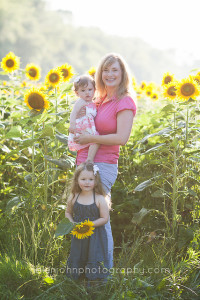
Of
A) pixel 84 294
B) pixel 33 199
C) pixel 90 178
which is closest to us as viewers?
pixel 84 294

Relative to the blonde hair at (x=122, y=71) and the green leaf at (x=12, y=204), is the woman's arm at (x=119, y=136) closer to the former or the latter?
the blonde hair at (x=122, y=71)

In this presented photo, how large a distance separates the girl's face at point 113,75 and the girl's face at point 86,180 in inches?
25.5

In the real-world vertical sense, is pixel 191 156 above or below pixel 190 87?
below

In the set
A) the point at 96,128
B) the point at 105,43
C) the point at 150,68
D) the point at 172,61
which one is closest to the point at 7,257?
the point at 96,128

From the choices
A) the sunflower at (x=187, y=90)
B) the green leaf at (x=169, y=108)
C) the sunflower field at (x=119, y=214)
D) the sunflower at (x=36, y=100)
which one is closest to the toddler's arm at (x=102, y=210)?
the sunflower field at (x=119, y=214)

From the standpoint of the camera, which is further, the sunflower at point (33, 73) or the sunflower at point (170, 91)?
the sunflower at point (33, 73)

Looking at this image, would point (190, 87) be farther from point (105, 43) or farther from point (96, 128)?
point (105, 43)

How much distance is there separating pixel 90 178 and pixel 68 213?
318mm

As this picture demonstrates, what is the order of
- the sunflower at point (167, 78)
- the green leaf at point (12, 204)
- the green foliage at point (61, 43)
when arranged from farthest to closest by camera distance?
the green foliage at point (61, 43)
the sunflower at point (167, 78)
the green leaf at point (12, 204)

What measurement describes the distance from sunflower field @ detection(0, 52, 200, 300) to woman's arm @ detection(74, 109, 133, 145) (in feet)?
1.22

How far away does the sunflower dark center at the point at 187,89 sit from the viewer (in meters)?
3.34

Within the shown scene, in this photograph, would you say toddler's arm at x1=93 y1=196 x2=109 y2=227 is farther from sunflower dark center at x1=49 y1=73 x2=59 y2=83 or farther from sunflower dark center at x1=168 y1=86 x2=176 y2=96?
sunflower dark center at x1=49 y1=73 x2=59 y2=83

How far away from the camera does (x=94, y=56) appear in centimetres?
3453

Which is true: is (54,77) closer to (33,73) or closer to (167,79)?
(167,79)
